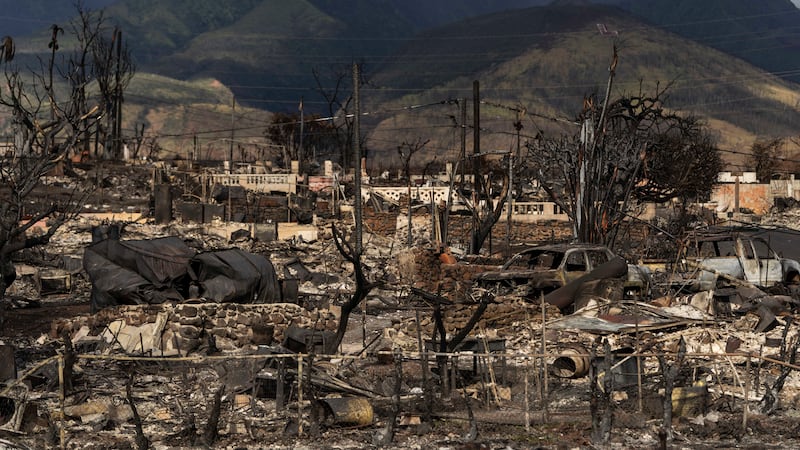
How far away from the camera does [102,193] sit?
43.6m

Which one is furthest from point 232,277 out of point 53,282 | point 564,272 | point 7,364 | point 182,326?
point 53,282

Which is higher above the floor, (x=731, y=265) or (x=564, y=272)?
(x=731, y=265)

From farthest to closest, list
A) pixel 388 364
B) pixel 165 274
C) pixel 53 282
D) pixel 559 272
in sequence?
pixel 53 282
pixel 559 272
pixel 165 274
pixel 388 364

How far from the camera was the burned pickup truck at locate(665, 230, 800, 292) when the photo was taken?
826 inches

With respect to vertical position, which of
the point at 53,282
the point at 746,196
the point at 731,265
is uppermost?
the point at 746,196

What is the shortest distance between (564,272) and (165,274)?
7148 millimetres

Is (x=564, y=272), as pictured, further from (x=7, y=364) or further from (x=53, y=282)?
(x=53, y=282)

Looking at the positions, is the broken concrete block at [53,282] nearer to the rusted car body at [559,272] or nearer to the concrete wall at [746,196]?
the rusted car body at [559,272]

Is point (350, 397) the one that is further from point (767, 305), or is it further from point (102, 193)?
point (102, 193)

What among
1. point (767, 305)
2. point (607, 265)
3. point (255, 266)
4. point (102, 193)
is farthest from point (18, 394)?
point (102, 193)

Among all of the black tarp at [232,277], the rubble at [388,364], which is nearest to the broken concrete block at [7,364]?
the rubble at [388,364]

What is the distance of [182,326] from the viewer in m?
17.6

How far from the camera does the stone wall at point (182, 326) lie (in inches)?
675

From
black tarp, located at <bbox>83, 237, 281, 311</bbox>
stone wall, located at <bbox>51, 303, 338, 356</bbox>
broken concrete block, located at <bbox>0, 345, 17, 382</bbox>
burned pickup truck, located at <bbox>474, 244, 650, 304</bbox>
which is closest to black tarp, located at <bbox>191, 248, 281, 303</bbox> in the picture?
black tarp, located at <bbox>83, 237, 281, 311</bbox>
